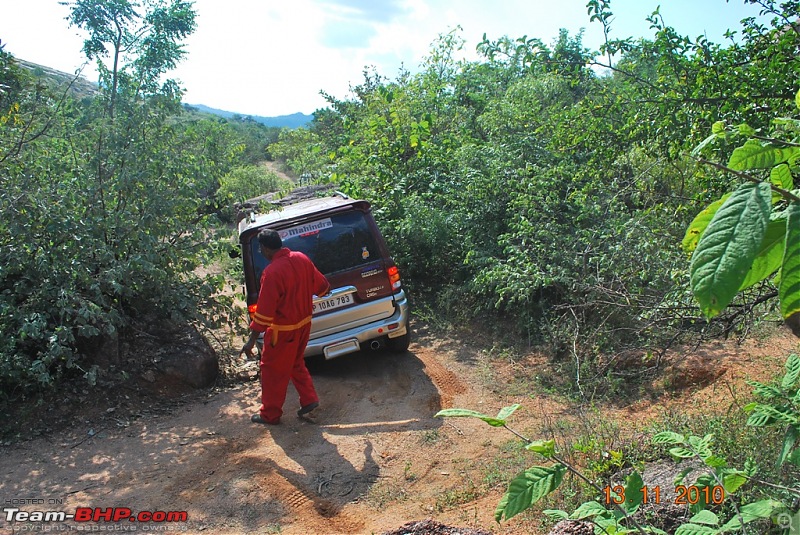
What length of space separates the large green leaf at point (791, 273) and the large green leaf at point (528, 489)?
2.81ft

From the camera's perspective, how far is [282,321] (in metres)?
5.31

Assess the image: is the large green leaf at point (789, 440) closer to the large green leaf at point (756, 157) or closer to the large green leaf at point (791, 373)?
the large green leaf at point (791, 373)

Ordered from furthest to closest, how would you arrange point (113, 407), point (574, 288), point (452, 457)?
point (574, 288) → point (113, 407) → point (452, 457)

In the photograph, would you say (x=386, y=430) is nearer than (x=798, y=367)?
No

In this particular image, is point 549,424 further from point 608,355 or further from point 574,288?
point 574,288

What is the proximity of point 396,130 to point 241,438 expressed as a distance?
655cm

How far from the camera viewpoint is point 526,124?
932 cm

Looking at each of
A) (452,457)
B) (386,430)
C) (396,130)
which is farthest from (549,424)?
(396,130)

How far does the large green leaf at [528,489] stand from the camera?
1.74 meters

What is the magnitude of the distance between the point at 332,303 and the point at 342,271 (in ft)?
1.17

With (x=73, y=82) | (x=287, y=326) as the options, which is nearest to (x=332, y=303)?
(x=287, y=326)

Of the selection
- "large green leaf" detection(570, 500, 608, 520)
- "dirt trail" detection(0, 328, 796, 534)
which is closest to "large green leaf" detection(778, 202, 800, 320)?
"large green leaf" detection(570, 500, 608, 520)

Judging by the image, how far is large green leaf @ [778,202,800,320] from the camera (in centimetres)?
112

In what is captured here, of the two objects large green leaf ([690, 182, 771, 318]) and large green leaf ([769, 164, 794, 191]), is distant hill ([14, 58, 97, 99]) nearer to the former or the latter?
large green leaf ([769, 164, 794, 191])
